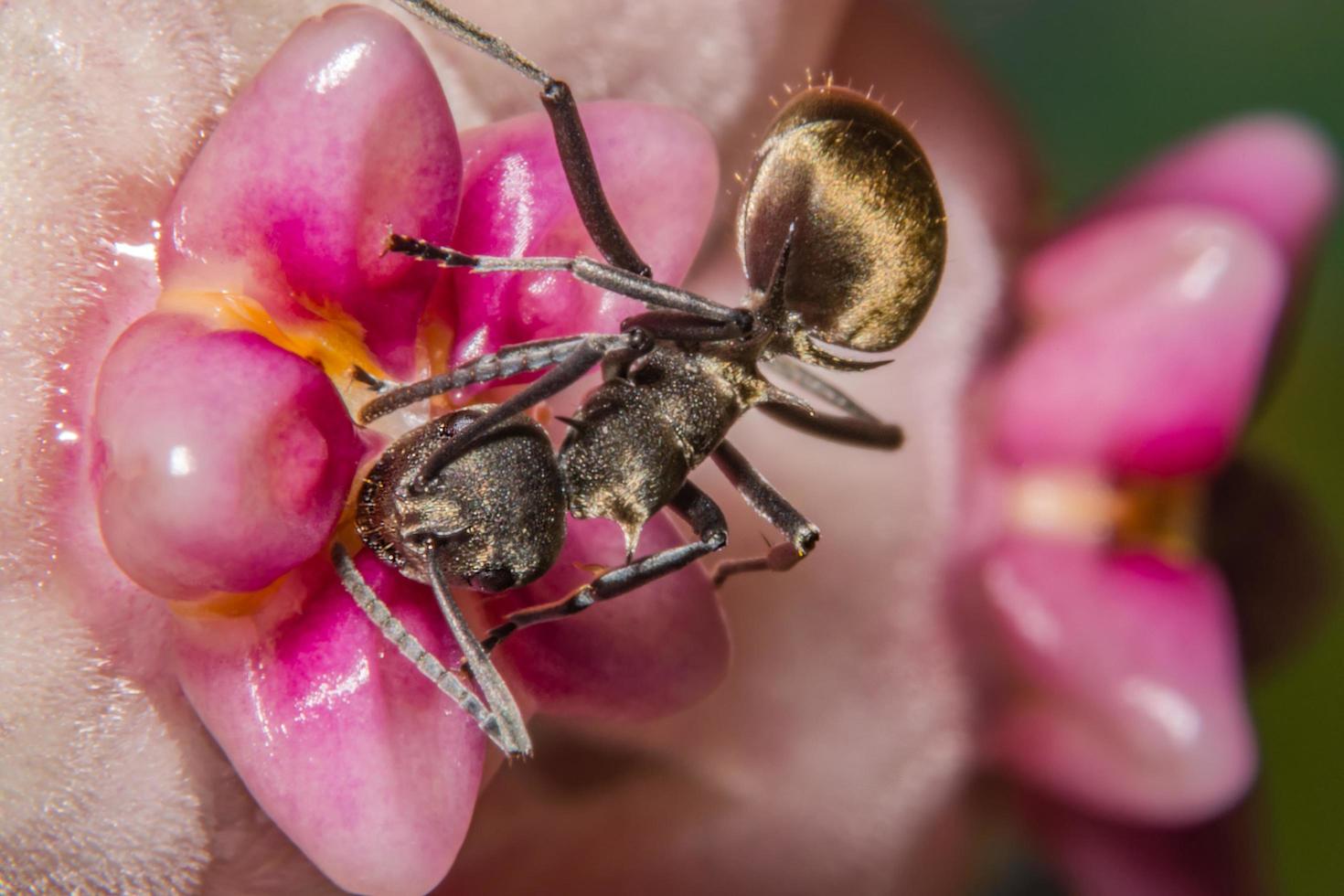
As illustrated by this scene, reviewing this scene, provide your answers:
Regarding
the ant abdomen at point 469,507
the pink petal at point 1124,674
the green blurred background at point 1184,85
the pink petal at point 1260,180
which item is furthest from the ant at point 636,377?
the green blurred background at point 1184,85

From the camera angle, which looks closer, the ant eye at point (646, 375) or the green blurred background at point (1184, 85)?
the ant eye at point (646, 375)

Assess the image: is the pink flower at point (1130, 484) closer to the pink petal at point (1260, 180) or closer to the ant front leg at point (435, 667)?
the pink petal at point (1260, 180)

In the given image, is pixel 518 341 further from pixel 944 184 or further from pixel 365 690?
pixel 944 184

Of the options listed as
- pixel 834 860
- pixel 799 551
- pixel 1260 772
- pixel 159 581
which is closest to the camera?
pixel 159 581

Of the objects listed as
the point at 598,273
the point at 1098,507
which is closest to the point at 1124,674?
the point at 1098,507

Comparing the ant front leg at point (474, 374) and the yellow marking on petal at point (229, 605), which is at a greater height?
the ant front leg at point (474, 374)

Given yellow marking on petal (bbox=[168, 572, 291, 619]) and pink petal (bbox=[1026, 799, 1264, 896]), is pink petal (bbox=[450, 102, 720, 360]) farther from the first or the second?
pink petal (bbox=[1026, 799, 1264, 896])

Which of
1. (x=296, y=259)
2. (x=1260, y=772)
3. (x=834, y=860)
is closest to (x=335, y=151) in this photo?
(x=296, y=259)
